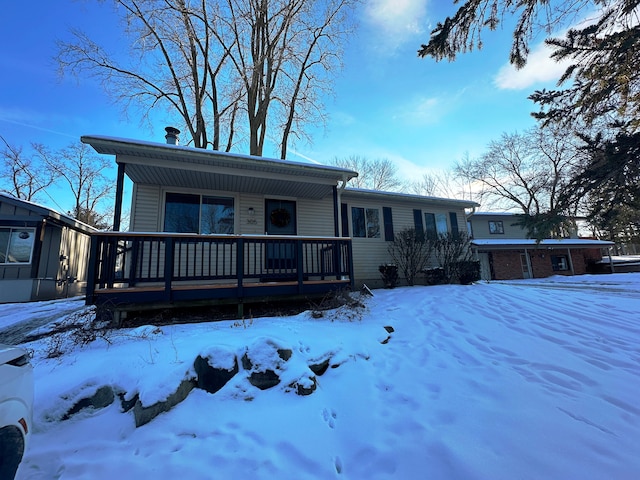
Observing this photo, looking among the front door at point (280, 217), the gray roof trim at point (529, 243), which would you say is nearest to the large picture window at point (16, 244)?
A: the front door at point (280, 217)

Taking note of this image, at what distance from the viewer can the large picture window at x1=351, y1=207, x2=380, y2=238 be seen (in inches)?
377

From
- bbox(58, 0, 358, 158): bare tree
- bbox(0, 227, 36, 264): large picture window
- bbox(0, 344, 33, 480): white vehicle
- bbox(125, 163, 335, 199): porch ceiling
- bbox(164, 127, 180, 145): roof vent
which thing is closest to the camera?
bbox(0, 344, 33, 480): white vehicle

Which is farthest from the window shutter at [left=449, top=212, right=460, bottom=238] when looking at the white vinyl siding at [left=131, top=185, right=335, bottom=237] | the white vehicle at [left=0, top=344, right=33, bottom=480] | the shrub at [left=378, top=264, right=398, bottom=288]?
the white vehicle at [left=0, top=344, right=33, bottom=480]

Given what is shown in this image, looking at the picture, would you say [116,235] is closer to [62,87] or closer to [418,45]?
[418,45]

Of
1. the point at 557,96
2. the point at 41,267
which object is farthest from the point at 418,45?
the point at 41,267

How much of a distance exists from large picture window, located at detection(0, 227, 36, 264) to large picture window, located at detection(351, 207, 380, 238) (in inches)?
418

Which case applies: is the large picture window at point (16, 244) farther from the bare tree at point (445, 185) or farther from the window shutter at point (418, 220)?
the bare tree at point (445, 185)

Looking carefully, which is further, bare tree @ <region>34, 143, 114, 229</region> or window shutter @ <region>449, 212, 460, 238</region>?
bare tree @ <region>34, 143, 114, 229</region>

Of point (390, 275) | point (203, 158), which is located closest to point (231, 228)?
point (203, 158)

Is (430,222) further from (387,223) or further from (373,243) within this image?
(373,243)

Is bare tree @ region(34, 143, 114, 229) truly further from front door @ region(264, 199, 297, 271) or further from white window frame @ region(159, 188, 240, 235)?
front door @ region(264, 199, 297, 271)

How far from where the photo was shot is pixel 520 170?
23.8m

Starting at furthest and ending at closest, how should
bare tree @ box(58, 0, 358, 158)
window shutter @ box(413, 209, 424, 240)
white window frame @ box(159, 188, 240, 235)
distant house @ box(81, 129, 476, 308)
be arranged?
1. bare tree @ box(58, 0, 358, 158)
2. window shutter @ box(413, 209, 424, 240)
3. white window frame @ box(159, 188, 240, 235)
4. distant house @ box(81, 129, 476, 308)

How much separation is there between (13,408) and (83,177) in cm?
2722
